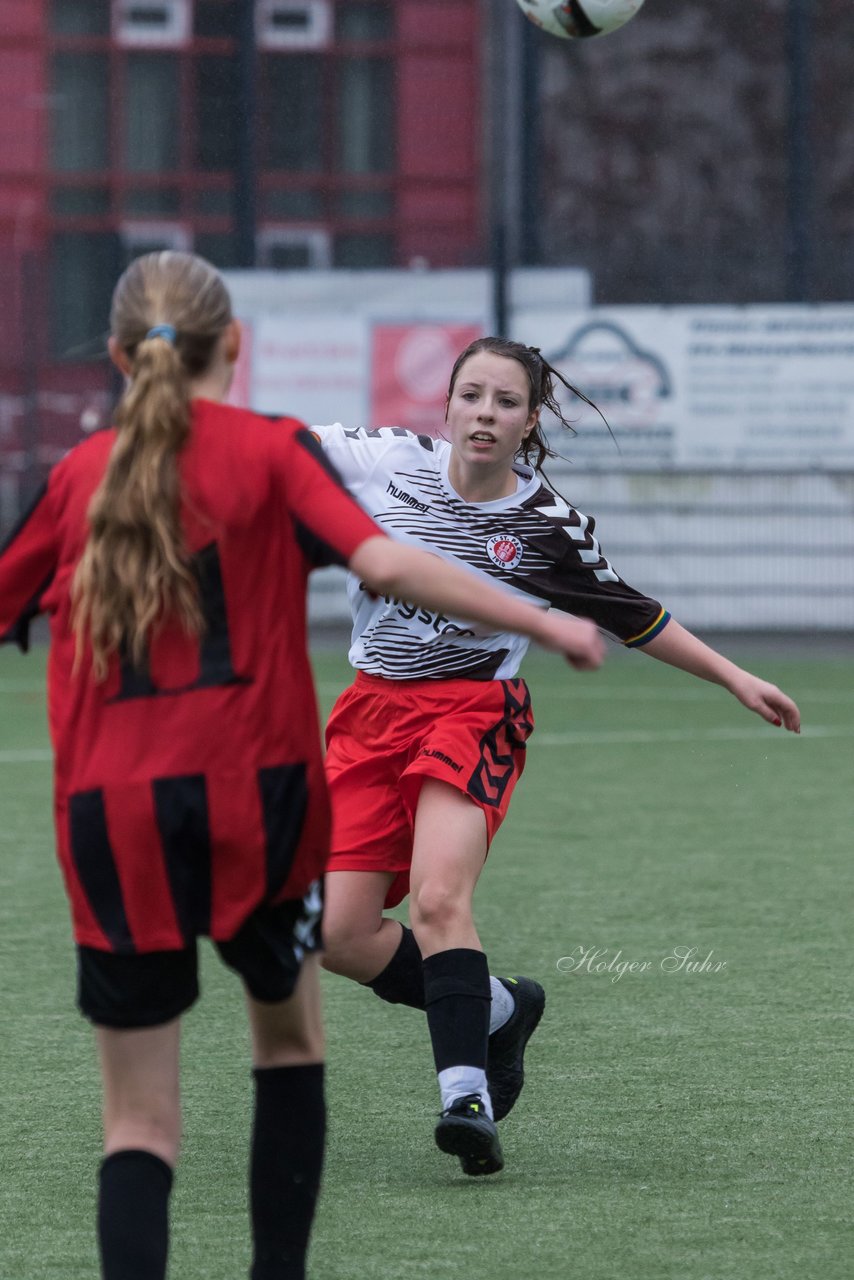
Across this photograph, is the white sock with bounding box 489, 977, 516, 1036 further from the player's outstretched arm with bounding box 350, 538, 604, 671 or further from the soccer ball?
the soccer ball

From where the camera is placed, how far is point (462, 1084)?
3.96 meters

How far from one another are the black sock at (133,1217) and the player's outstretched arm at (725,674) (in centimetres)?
143

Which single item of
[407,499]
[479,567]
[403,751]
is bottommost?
[403,751]

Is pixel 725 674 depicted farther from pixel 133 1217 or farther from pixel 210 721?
pixel 133 1217

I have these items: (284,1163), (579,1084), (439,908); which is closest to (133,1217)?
(284,1163)

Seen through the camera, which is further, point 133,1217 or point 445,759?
point 445,759

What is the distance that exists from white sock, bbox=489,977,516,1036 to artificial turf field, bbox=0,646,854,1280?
0.75 ft

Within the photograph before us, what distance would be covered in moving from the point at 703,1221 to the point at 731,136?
22.0 meters

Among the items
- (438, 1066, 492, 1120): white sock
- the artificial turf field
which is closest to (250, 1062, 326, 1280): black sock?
the artificial turf field

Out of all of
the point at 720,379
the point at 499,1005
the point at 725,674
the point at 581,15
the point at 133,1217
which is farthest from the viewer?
the point at 720,379

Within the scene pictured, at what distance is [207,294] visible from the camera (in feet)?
9.36

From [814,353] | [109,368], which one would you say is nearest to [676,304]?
[814,353]

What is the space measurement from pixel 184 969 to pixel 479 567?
5.12 ft

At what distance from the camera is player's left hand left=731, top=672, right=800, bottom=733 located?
153 inches
